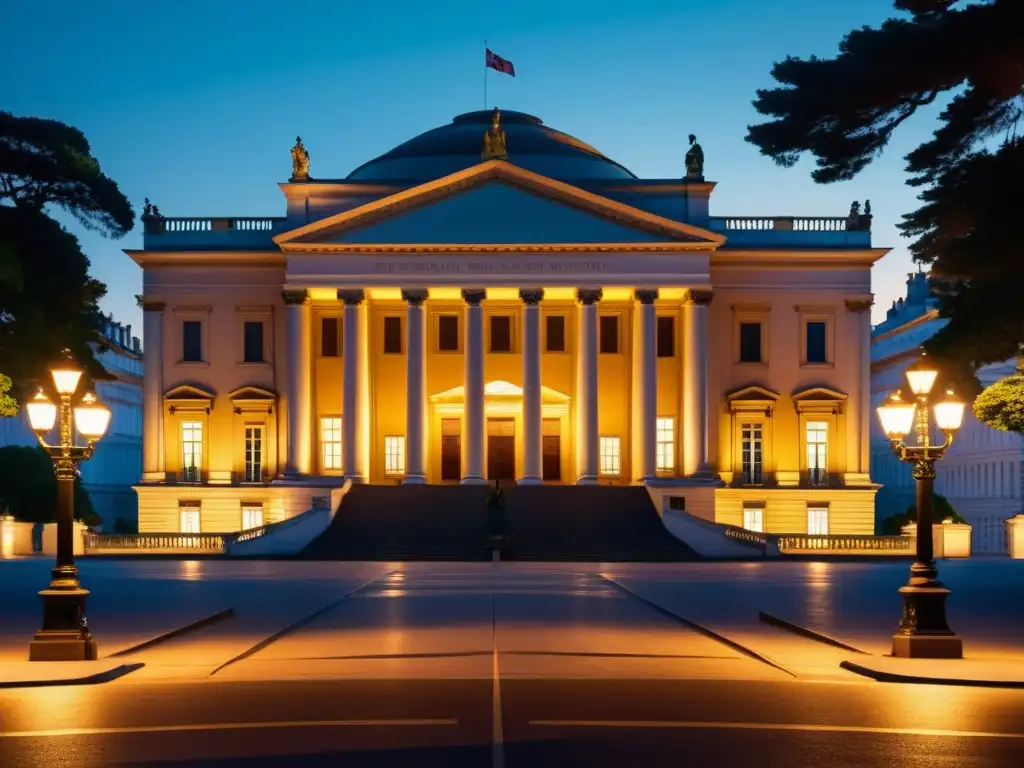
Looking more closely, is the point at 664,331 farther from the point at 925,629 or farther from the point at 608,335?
the point at 925,629

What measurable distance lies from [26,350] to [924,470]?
1003 inches

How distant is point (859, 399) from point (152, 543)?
1326 inches

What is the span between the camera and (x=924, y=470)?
881 inches

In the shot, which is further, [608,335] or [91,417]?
[608,335]

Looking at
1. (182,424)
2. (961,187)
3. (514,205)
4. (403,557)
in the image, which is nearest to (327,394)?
(182,424)

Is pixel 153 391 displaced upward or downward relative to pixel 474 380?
downward

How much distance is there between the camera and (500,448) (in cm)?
7638

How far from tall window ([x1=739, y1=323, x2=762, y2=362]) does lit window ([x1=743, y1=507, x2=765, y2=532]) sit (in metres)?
6.98

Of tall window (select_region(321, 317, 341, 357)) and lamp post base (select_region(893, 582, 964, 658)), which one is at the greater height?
tall window (select_region(321, 317, 341, 357))

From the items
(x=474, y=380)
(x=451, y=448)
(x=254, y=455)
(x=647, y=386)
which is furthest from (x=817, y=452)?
(x=254, y=455)

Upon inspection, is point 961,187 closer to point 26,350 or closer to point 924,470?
point 924,470

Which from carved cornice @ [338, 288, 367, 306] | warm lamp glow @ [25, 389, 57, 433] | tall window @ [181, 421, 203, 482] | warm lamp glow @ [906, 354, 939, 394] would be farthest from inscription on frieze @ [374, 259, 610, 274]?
warm lamp glow @ [25, 389, 57, 433]

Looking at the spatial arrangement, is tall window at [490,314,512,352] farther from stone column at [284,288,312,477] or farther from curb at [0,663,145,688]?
curb at [0,663,145,688]

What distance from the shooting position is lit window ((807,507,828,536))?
2972 inches
